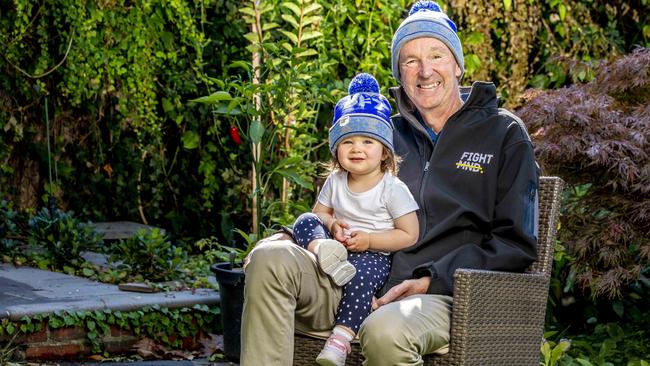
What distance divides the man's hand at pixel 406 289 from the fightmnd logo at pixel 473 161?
0.37 m

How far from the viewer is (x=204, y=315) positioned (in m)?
4.47

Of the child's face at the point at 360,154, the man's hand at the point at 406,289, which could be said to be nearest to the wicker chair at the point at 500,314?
the man's hand at the point at 406,289

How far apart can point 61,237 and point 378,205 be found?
9.57 ft

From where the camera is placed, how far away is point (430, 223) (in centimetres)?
286

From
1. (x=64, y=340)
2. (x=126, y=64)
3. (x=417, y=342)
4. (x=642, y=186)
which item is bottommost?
(x=64, y=340)

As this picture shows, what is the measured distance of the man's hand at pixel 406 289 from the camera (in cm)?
268

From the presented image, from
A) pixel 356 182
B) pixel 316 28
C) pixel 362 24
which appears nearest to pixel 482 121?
pixel 356 182

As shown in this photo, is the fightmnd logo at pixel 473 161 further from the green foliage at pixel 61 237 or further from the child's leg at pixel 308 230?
the green foliage at pixel 61 237

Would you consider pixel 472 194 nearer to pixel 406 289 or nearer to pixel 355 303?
pixel 406 289

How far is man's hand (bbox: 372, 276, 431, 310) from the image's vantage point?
2676 millimetres

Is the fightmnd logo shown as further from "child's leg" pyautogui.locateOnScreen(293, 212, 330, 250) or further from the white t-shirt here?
"child's leg" pyautogui.locateOnScreen(293, 212, 330, 250)

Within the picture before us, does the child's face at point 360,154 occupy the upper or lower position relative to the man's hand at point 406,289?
upper

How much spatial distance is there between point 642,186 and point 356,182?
4.70 ft

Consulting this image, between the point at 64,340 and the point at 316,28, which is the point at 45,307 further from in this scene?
the point at 316,28
